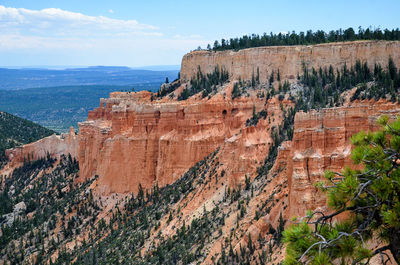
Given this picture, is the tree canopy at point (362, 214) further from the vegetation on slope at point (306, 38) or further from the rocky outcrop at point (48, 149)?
the rocky outcrop at point (48, 149)

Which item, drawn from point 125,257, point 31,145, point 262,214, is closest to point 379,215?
point 262,214

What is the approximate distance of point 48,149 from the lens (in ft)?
337

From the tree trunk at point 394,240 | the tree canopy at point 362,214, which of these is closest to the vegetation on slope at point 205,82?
the tree canopy at point 362,214

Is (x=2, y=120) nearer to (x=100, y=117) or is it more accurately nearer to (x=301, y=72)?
(x=100, y=117)

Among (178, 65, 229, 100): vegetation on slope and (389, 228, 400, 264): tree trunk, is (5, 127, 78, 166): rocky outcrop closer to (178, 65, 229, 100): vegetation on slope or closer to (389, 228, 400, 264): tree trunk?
(178, 65, 229, 100): vegetation on slope

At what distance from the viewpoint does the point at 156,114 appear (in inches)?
2980

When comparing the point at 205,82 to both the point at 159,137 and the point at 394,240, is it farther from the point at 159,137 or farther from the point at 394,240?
the point at 394,240

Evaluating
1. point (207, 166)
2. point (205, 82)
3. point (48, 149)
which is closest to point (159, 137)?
point (207, 166)

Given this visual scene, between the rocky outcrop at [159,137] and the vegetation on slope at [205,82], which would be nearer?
the rocky outcrop at [159,137]

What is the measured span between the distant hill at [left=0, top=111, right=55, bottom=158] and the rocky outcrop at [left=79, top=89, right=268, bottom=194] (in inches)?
1588

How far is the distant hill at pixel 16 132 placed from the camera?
120594mm

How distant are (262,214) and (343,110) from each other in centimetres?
982

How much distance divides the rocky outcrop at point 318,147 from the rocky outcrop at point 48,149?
5632 centimetres

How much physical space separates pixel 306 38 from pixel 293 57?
1005cm
